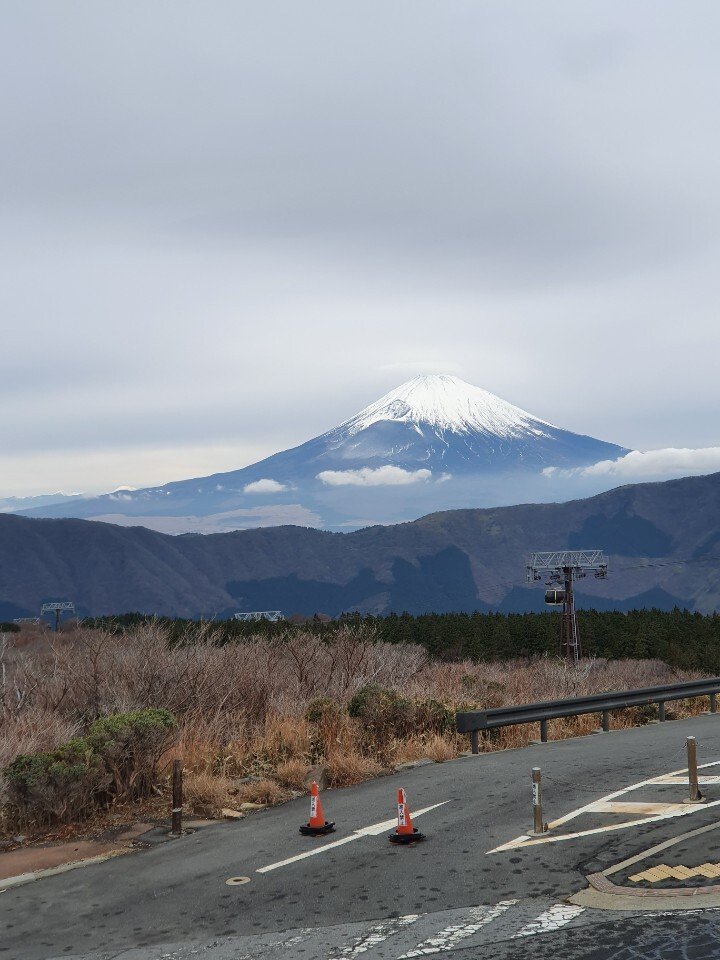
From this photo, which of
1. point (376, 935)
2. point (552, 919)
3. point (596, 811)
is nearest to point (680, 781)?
point (596, 811)

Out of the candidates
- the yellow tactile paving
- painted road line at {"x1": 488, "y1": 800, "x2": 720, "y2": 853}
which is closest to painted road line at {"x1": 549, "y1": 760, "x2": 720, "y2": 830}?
painted road line at {"x1": 488, "y1": 800, "x2": 720, "y2": 853}

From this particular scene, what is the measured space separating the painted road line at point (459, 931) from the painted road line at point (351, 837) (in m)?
2.49

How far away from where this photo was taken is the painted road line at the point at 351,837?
9609mm

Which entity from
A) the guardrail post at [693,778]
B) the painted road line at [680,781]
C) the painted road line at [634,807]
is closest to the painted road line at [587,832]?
the painted road line at [634,807]

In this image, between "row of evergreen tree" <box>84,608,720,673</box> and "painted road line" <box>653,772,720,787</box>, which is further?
"row of evergreen tree" <box>84,608,720,673</box>

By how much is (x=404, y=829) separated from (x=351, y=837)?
0.75 m

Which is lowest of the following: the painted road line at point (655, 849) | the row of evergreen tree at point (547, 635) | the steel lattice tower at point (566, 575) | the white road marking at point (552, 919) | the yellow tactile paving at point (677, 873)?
the row of evergreen tree at point (547, 635)

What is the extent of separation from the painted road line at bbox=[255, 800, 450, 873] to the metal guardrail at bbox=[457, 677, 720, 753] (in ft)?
13.6

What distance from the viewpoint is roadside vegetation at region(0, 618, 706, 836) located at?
472 inches

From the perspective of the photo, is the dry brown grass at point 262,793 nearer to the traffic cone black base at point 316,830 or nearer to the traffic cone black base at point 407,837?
the traffic cone black base at point 316,830

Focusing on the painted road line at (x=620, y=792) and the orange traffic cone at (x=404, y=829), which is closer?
the orange traffic cone at (x=404, y=829)

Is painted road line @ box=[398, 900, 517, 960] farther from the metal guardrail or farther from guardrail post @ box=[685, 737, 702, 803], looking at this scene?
the metal guardrail

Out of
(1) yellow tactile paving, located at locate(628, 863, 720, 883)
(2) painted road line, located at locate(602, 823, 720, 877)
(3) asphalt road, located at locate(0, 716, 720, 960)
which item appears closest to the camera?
(3) asphalt road, located at locate(0, 716, 720, 960)

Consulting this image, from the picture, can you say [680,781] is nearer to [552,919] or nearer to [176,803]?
[552,919]
